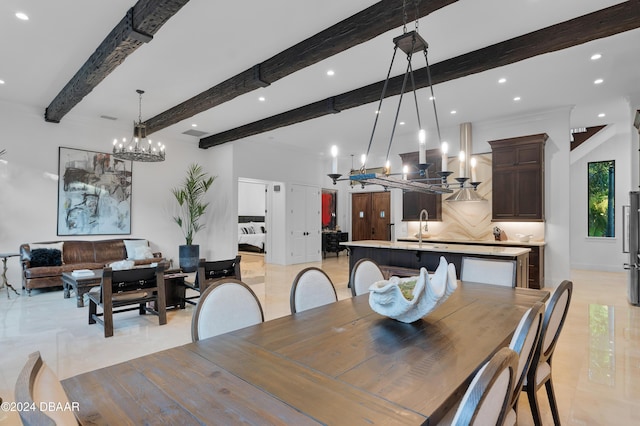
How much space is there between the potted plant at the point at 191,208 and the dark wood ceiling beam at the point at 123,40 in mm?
3102

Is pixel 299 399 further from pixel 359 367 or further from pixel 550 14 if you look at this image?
pixel 550 14

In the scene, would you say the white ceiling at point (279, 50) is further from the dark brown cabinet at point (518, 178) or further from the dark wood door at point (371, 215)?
the dark wood door at point (371, 215)

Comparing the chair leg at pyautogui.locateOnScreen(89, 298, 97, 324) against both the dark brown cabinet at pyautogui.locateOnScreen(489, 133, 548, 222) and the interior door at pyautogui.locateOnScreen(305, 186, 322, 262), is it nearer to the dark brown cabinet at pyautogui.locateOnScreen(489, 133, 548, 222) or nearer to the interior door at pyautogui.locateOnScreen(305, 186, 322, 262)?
the interior door at pyautogui.locateOnScreen(305, 186, 322, 262)

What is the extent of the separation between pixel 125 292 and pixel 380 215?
8396 mm

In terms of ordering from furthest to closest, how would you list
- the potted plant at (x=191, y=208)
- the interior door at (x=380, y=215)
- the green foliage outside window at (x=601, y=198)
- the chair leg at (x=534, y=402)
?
the interior door at (x=380, y=215), the green foliage outside window at (x=601, y=198), the potted plant at (x=191, y=208), the chair leg at (x=534, y=402)

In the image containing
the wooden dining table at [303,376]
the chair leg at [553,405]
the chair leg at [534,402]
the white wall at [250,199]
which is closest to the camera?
the wooden dining table at [303,376]

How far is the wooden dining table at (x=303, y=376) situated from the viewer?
99 cm

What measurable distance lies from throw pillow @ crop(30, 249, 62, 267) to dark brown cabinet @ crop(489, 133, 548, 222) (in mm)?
7936

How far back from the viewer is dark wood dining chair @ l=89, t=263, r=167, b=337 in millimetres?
3658

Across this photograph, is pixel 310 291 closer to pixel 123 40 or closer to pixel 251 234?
pixel 123 40

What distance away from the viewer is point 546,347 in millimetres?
1967

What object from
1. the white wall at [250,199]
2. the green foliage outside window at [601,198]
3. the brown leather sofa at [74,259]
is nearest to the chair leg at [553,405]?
the brown leather sofa at [74,259]

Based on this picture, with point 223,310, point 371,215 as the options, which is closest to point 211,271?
point 223,310

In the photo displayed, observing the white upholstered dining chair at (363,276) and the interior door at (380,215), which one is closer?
the white upholstered dining chair at (363,276)
